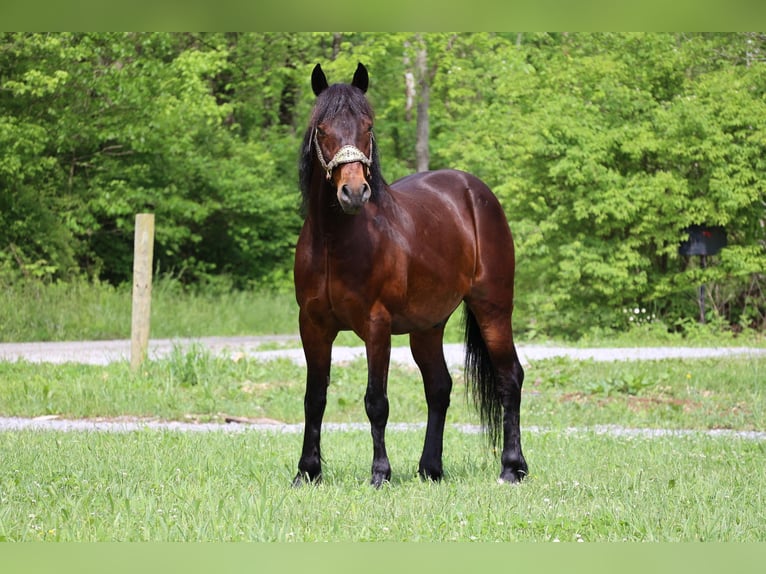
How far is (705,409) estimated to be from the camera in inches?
450

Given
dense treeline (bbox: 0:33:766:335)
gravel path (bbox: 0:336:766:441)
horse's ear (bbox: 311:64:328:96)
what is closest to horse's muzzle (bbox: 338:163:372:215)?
horse's ear (bbox: 311:64:328:96)

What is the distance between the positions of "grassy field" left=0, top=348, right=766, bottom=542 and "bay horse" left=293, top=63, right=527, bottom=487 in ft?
1.38

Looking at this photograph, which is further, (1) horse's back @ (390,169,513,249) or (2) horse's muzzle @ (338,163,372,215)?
(1) horse's back @ (390,169,513,249)

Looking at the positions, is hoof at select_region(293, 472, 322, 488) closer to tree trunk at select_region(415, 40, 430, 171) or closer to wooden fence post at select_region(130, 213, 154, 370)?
wooden fence post at select_region(130, 213, 154, 370)

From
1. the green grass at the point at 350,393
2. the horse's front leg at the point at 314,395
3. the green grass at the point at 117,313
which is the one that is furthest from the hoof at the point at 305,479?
the green grass at the point at 117,313

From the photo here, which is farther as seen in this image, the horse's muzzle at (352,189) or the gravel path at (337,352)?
the gravel path at (337,352)

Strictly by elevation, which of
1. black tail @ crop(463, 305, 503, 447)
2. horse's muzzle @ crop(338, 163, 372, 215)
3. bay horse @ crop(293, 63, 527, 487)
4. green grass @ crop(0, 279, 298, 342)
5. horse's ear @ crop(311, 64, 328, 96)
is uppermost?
horse's ear @ crop(311, 64, 328, 96)

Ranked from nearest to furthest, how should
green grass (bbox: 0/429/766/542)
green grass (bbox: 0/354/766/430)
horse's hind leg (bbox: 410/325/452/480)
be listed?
green grass (bbox: 0/429/766/542)
horse's hind leg (bbox: 410/325/452/480)
green grass (bbox: 0/354/766/430)

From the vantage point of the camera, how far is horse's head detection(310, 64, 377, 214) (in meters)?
5.71

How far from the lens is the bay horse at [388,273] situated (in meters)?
5.98

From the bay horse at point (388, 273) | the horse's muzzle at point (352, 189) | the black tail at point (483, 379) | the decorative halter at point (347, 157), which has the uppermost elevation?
the decorative halter at point (347, 157)

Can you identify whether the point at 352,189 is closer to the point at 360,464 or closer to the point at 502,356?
the point at 502,356

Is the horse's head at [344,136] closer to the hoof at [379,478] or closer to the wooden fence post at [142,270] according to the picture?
the hoof at [379,478]

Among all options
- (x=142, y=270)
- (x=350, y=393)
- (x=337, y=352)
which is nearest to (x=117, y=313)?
(x=337, y=352)
